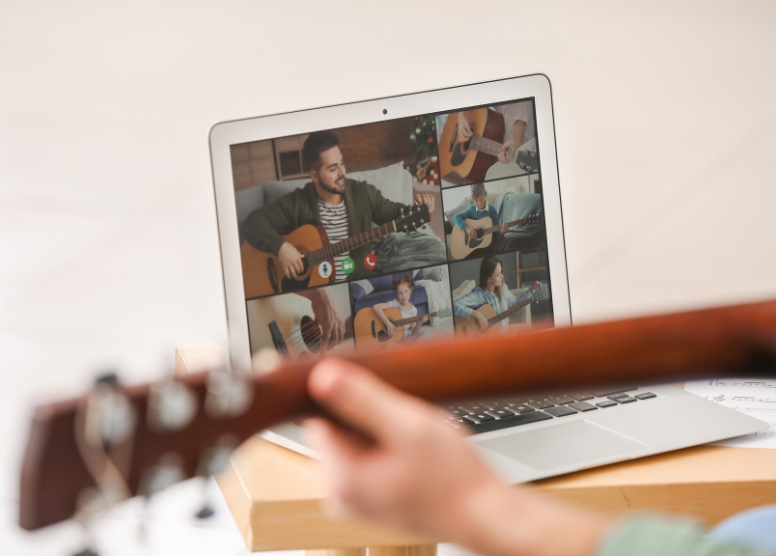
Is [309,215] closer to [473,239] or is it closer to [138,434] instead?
[473,239]

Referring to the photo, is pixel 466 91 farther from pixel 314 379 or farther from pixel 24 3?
pixel 24 3

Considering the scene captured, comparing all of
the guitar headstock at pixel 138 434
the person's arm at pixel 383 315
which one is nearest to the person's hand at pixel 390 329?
the person's arm at pixel 383 315

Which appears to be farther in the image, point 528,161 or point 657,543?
point 528,161

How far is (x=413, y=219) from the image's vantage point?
72 centimetres

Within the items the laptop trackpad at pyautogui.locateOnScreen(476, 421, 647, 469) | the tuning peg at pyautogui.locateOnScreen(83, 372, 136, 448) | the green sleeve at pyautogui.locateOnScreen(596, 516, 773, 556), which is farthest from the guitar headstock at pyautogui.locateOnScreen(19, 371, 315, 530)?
the laptop trackpad at pyautogui.locateOnScreen(476, 421, 647, 469)

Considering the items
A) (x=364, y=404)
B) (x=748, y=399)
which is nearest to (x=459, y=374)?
(x=364, y=404)

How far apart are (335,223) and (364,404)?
1.60 ft

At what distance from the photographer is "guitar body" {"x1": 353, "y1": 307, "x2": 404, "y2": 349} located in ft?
2.36

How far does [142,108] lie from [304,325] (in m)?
1.02

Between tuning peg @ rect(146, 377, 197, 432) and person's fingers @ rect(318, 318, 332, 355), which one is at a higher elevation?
tuning peg @ rect(146, 377, 197, 432)

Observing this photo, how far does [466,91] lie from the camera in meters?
0.73

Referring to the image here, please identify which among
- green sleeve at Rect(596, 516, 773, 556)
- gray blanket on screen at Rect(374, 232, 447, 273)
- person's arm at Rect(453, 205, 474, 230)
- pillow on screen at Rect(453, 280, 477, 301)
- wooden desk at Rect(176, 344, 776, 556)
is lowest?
wooden desk at Rect(176, 344, 776, 556)

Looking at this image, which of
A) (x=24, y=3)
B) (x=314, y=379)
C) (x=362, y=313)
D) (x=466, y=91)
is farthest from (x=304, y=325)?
(x=24, y=3)

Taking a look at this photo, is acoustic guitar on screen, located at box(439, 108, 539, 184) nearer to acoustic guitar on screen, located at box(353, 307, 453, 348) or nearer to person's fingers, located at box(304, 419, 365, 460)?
acoustic guitar on screen, located at box(353, 307, 453, 348)
